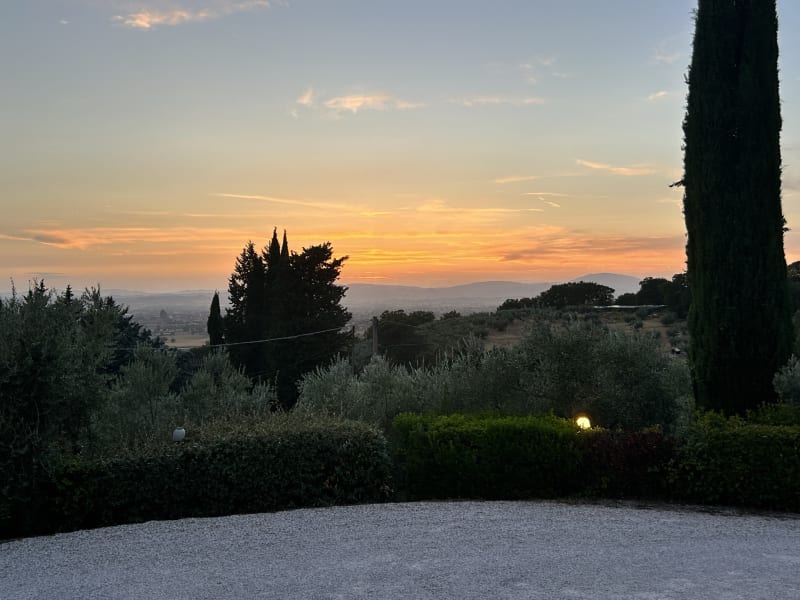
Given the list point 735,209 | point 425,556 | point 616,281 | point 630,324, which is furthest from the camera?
point 616,281

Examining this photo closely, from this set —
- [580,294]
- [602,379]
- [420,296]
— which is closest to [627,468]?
[602,379]

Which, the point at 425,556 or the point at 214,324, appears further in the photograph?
the point at 214,324

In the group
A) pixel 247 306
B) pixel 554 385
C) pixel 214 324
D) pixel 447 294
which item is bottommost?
pixel 554 385

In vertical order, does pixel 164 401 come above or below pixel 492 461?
above

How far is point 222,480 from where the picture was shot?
706cm

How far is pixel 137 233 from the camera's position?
17391 millimetres

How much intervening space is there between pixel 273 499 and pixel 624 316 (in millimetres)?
15633

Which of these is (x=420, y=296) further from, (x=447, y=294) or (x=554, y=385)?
(x=554, y=385)

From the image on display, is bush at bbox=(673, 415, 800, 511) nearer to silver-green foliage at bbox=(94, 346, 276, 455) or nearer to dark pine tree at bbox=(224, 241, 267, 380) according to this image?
silver-green foliage at bbox=(94, 346, 276, 455)

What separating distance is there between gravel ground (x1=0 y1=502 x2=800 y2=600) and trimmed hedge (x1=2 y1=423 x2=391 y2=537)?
0.42 m

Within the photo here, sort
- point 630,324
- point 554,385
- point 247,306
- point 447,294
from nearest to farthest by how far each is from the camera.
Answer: point 554,385, point 630,324, point 247,306, point 447,294

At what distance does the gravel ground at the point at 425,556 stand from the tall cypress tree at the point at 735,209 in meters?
2.72

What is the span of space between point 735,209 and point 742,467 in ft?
12.3

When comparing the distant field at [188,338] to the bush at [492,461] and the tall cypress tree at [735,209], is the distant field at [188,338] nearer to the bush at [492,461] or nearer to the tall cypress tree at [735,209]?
the bush at [492,461]
